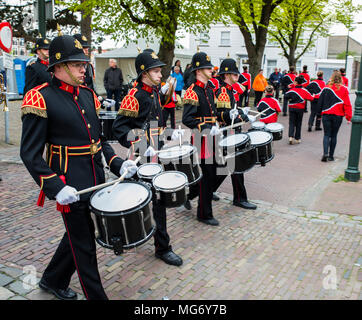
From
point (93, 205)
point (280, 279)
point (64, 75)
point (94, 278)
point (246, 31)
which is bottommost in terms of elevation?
point (280, 279)

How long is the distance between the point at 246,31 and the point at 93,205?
19137mm

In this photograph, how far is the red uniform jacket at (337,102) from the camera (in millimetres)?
8961

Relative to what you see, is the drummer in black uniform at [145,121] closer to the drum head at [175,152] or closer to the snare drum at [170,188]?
the drum head at [175,152]

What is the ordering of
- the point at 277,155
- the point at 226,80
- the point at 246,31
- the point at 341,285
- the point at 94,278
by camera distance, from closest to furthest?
the point at 94,278 → the point at 341,285 → the point at 226,80 → the point at 277,155 → the point at 246,31

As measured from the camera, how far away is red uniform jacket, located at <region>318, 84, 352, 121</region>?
29.4 ft

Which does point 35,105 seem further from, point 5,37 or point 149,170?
point 5,37

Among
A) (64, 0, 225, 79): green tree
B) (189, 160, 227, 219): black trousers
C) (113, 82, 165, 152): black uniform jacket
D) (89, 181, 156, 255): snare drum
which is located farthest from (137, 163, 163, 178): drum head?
(64, 0, 225, 79): green tree

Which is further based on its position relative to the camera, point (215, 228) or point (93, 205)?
point (215, 228)

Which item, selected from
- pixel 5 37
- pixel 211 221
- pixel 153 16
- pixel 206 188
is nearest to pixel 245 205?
pixel 211 221

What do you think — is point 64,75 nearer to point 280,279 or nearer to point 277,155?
point 280,279

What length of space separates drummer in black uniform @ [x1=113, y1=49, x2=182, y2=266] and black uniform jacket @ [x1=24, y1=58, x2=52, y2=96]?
2720 mm

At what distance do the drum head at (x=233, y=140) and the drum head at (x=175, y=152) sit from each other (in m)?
0.90
